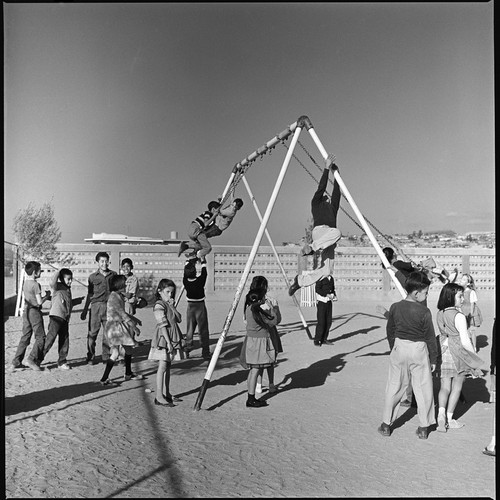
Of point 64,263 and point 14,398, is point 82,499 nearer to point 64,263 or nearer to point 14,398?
point 14,398

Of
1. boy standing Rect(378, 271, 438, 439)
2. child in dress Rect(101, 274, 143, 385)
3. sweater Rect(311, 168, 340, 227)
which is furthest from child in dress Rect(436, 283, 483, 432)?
child in dress Rect(101, 274, 143, 385)

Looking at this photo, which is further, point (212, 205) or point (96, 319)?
point (212, 205)

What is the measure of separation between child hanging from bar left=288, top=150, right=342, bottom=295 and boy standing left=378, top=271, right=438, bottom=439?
1673mm

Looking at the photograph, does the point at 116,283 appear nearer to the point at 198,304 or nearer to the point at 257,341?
the point at 198,304

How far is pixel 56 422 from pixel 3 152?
103 inches

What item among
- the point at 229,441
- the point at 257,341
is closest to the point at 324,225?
the point at 257,341

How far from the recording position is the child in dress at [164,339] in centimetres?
540

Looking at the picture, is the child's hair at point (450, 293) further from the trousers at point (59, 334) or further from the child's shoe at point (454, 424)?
the trousers at point (59, 334)

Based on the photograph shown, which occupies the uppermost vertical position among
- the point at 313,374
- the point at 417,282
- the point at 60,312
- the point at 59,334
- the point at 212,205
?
the point at 212,205

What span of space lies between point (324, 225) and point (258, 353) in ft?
5.63

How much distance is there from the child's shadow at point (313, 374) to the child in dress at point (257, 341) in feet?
1.95

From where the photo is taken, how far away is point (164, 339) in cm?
541

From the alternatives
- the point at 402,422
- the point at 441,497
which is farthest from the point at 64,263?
the point at 441,497

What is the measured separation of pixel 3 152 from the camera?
3312 millimetres
